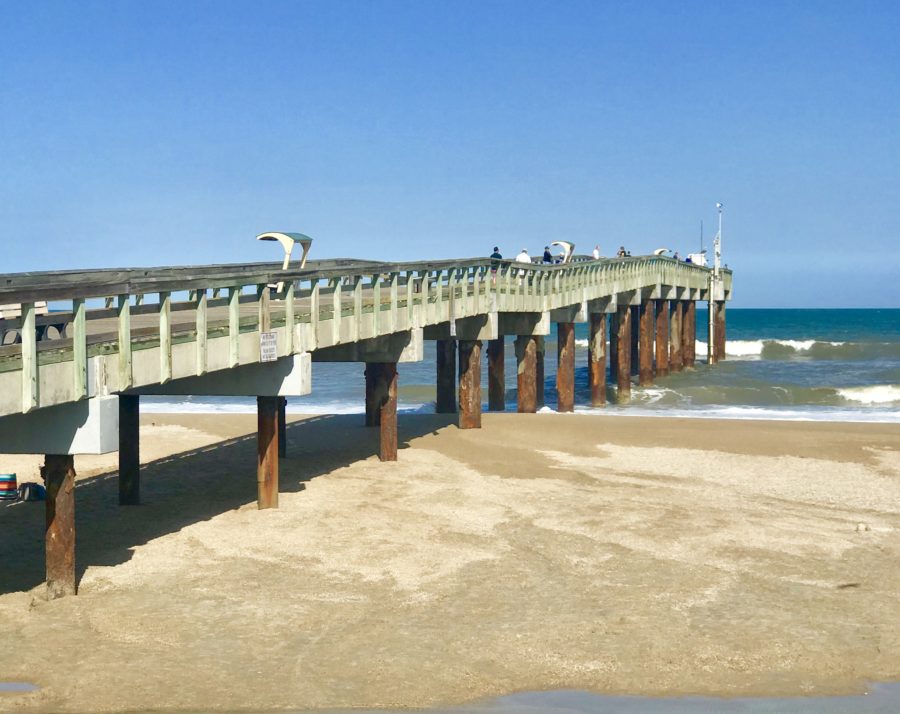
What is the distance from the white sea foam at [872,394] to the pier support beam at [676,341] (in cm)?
898

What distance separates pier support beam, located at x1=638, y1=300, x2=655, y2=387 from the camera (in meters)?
42.3

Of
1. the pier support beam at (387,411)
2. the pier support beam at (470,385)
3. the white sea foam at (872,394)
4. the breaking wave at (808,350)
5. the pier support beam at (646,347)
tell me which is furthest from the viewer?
the breaking wave at (808,350)

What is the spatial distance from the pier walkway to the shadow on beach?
0.76m

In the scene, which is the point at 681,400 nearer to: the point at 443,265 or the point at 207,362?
the point at 443,265

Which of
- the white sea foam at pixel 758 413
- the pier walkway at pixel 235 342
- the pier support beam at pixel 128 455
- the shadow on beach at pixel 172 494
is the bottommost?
the white sea foam at pixel 758 413

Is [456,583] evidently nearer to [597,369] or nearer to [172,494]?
[172,494]

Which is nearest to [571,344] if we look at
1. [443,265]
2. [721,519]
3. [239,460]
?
[443,265]

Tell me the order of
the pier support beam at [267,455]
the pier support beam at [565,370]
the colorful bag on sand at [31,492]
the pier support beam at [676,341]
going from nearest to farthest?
1. the pier support beam at [267,455]
2. the colorful bag on sand at [31,492]
3. the pier support beam at [565,370]
4. the pier support beam at [676,341]

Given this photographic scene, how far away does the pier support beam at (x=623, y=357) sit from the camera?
38375 mm

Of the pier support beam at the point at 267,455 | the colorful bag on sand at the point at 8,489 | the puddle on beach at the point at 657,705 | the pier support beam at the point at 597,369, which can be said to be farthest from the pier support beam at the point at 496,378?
the puddle on beach at the point at 657,705

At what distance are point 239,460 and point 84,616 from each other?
10374mm

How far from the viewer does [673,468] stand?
68.2 ft

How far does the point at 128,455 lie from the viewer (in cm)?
1708

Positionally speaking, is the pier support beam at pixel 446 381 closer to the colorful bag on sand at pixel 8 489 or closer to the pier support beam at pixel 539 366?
the pier support beam at pixel 539 366
